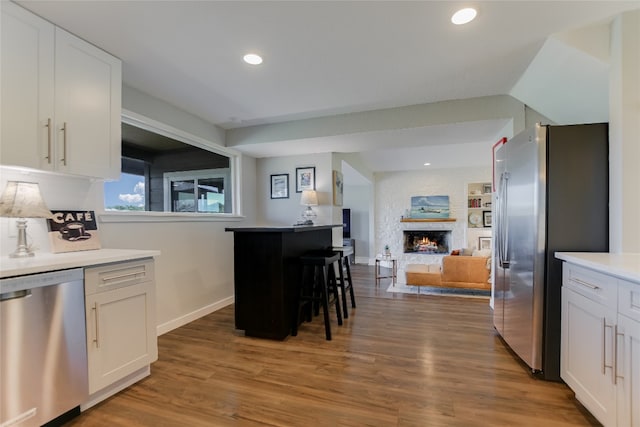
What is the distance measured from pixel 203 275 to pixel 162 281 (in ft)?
1.89

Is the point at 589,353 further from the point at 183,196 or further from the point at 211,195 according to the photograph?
the point at 211,195

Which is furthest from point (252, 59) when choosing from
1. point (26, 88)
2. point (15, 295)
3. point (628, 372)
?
point (628, 372)

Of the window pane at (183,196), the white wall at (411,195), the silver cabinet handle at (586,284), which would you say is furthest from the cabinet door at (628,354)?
the white wall at (411,195)

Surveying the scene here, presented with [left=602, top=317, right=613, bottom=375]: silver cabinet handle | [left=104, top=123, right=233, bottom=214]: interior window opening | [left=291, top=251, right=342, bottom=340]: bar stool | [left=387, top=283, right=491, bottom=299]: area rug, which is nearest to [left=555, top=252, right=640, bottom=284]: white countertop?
[left=602, top=317, right=613, bottom=375]: silver cabinet handle

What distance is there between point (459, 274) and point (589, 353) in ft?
9.02

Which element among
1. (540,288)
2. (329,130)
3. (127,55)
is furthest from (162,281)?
(540,288)

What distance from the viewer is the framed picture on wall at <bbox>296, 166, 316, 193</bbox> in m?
4.26

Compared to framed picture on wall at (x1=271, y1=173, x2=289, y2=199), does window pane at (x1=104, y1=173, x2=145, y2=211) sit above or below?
below

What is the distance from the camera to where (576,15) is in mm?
1760

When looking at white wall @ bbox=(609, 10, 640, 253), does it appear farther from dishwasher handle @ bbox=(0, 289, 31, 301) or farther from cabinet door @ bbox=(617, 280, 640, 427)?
dishwasher handle @ bbox=(0, 289, 31, 301)

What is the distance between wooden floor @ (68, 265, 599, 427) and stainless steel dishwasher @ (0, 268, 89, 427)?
0.81 feet

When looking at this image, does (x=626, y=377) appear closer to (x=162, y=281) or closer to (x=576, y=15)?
(x=576, y=15)

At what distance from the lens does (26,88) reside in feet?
5.52

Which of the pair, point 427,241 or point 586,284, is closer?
point 586,284
